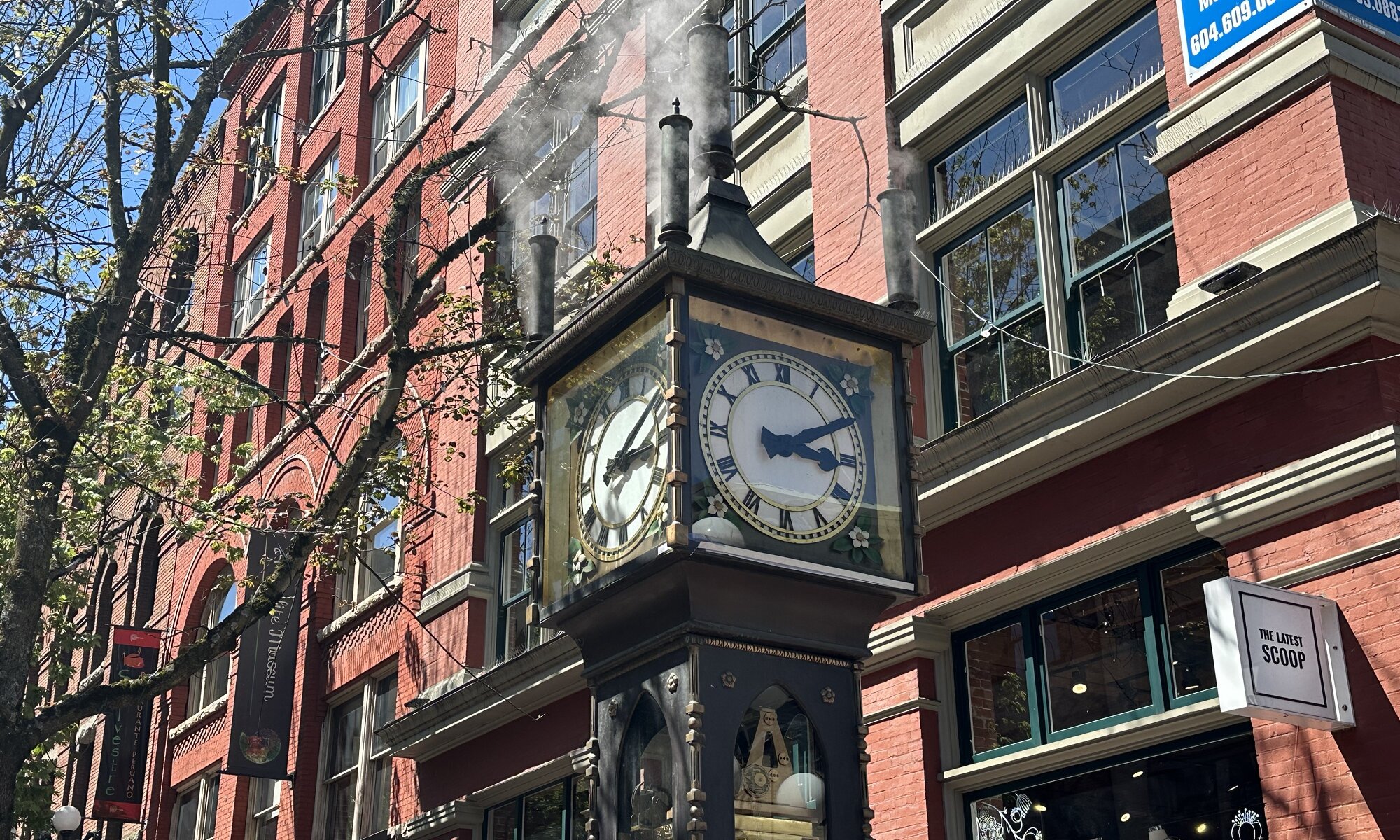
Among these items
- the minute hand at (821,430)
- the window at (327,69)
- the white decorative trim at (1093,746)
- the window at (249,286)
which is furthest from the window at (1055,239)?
the window at (249,286)

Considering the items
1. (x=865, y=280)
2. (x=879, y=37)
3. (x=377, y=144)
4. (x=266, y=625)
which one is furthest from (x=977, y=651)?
(x=377, y=144)

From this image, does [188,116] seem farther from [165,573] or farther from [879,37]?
[165,573]

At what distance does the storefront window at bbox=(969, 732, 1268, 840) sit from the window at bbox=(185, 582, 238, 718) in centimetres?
1814

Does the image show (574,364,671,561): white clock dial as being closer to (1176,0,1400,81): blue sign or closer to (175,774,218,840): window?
(1176,0,1400,81): blue sign

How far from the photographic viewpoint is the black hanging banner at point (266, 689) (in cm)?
1969

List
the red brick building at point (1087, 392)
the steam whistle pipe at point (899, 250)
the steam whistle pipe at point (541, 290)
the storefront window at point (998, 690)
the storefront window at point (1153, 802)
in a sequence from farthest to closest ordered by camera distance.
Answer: the storefront window at point (998, 690) → the storefront window at point (1153, 802) → the red brick building at point (1087, 392) → the steam whistle pipe at point (541, 290) → the steam whistle pipe at point (899, 250)

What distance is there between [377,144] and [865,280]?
1499 cm

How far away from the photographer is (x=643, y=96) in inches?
614

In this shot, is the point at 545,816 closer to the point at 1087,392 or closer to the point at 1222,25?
the point at 1087,392

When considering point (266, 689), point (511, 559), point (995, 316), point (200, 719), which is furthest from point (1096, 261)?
point (200, 719)

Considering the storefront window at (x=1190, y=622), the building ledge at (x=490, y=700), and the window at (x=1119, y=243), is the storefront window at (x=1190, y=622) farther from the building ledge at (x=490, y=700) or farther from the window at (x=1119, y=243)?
the building ledge at (x=490, y=700)

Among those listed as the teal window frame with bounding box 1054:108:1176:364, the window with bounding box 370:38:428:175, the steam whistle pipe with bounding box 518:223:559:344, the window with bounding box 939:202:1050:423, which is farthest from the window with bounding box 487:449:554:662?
the steam whistle pipe with bounding box 518:223:559:344

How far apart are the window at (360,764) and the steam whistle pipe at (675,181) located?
1340cm

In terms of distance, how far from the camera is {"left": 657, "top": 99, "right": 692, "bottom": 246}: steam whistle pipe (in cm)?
542
